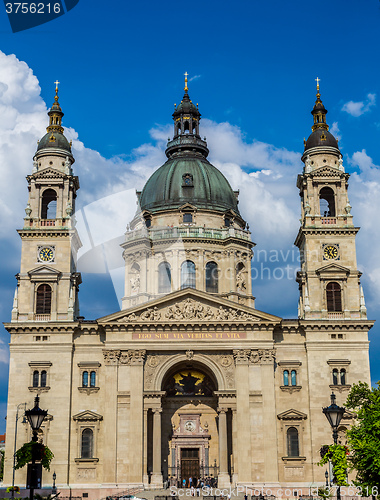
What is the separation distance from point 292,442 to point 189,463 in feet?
30.8

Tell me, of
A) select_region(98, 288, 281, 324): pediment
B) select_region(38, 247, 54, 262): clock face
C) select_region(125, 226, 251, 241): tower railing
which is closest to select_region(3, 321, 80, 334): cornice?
select_region(98, 288, 281, 324): pediment

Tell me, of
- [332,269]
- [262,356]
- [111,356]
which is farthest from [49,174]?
[332,269]

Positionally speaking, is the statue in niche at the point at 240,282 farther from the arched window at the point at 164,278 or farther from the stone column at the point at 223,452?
the stone column at the point at 223,452

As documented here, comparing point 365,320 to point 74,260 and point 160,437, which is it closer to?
point 160,437

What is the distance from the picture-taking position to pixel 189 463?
63375mm

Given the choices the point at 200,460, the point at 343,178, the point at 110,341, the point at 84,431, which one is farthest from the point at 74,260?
the point at 343,178

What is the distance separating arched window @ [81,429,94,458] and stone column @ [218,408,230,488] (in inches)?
415

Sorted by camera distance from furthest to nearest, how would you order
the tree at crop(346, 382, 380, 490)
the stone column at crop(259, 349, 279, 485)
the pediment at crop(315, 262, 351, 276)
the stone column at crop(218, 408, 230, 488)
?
1. the pediment at crop(315, 262, 351, 276)
2. the stone column at crop(218, 408, 230, 488)
3. the stone column at crop(259, 349, 279, 485)
4. the tree at crop(346, 382, 380, 490)

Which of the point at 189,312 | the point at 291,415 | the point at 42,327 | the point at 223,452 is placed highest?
the point at 189,312

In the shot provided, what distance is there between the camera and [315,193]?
219 ft

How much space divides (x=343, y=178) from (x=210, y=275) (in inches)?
676

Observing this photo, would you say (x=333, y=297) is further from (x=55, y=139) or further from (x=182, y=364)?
(x=55, y=139)

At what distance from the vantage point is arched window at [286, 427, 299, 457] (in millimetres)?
60062

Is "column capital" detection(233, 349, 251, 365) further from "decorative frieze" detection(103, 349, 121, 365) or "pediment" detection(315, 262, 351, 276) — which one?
"decorative frieze" detection(103, 349, 121, 365)
